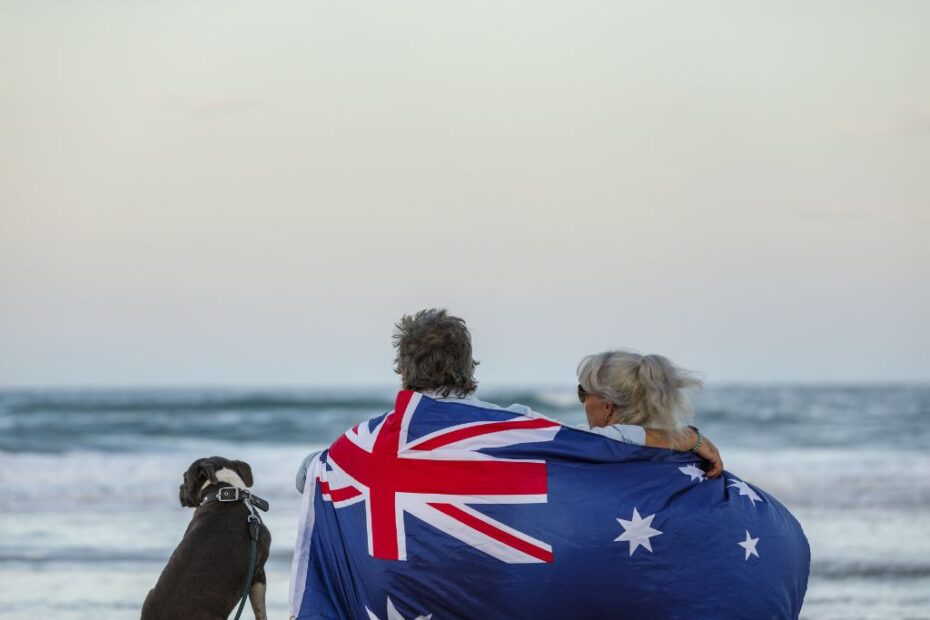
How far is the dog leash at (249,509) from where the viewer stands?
488cm

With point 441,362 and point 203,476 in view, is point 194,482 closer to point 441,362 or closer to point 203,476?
point 203,476

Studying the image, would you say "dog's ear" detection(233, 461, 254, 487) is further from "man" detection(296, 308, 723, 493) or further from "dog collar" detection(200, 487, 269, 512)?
"man" detection(296, 308, 723, 493)

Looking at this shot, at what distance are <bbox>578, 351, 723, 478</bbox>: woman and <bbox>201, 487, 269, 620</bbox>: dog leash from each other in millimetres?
1497

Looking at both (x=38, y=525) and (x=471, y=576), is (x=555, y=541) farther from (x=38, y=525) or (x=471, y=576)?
(x=38, y=525)

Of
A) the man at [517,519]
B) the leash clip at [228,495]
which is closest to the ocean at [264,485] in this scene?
Result: the leash clip at [228,495]

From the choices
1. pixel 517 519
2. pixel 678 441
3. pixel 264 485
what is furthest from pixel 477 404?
pixel 264 485

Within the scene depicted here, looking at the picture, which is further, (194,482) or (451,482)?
(194,482)

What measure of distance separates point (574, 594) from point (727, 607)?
21.1 inches

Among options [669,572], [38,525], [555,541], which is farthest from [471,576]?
[38,525]

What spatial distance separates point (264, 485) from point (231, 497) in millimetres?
7189

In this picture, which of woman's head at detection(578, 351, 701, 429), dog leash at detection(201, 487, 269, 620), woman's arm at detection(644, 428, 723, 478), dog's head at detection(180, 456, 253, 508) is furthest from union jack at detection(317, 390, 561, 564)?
dog's head at detection(180, 456, 253, 508)

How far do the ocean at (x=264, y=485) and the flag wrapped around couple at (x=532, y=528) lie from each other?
2390 mm

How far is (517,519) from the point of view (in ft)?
13.4

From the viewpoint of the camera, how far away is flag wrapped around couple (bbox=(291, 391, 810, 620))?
406 cm
